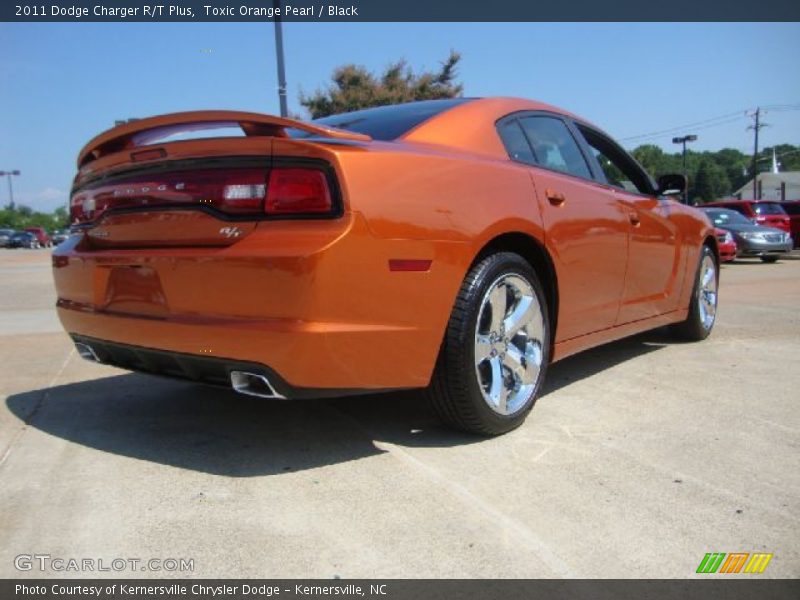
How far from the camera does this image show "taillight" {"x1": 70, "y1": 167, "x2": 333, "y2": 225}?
2.34 metres

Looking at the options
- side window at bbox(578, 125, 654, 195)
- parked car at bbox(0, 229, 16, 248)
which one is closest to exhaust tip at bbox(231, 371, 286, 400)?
side window at bbox(578, 125, 654, 195)

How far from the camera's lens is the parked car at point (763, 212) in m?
17.9

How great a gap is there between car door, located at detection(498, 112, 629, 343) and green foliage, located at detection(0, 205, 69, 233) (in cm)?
9384

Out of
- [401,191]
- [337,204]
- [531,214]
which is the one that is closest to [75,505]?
[337,204]

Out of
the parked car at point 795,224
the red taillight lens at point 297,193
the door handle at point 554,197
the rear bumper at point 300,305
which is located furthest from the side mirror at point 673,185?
the parked car at point 795,224

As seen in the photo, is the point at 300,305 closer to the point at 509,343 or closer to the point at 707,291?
the point at 509,343

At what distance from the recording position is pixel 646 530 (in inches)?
84.9

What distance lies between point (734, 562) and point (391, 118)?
90.3 inches

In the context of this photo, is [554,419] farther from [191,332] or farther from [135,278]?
[135,278]

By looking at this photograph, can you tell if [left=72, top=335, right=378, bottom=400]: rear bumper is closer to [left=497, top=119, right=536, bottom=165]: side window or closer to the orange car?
the orange car

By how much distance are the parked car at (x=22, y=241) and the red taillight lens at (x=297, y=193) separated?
6038 centimetres

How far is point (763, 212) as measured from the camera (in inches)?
712

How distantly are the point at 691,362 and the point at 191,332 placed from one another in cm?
342

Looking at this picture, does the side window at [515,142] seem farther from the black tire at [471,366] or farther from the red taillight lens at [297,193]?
the red taillight lens at [297,193]
